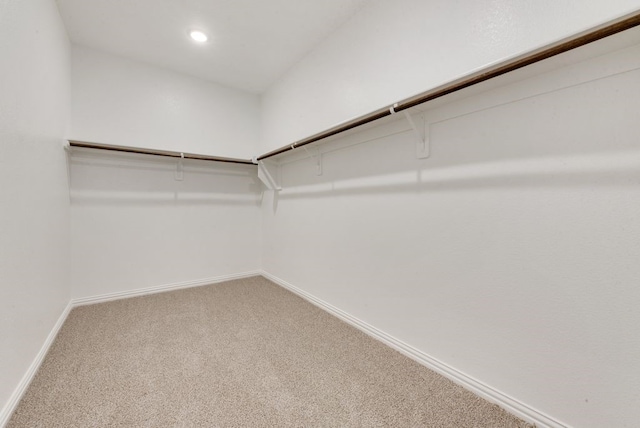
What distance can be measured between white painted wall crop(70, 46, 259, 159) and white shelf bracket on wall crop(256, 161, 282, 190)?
0.45 meters

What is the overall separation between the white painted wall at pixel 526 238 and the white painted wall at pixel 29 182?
1825 millimetres

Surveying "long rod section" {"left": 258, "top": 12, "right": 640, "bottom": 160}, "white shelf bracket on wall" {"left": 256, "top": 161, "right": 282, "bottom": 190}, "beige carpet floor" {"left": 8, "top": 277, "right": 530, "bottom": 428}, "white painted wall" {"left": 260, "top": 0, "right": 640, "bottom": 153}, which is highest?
"white painted wall" {"left": 260, "top": 0, "right": 640, "bottom": 153}

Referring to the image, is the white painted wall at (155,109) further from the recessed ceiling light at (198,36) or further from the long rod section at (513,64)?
the long rod section at (513,64)

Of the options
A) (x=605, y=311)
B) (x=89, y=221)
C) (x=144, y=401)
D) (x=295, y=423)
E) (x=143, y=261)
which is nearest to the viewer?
(x=605, y=311)

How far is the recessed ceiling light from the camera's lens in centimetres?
205

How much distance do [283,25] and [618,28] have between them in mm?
1961

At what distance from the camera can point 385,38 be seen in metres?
1.62

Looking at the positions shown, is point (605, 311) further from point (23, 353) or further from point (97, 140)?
point (97, 140)

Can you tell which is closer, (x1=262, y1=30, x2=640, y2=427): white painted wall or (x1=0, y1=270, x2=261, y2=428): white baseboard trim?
(x1=262, y1=30, x2=640, y2=427): white painted wall

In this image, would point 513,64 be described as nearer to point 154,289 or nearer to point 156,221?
point 156,221

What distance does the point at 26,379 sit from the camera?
1.22 metres

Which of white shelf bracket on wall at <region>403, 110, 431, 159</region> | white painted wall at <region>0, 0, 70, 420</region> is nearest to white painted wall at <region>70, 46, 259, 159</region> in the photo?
white painted wall at <region>0, 0, 70, 420</region>

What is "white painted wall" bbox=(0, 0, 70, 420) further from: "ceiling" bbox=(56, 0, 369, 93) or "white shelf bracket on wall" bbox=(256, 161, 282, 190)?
"white shelf bracket on wall" bbox=(256, 161, 282, 190)

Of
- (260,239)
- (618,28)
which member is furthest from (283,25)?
(260,239)
